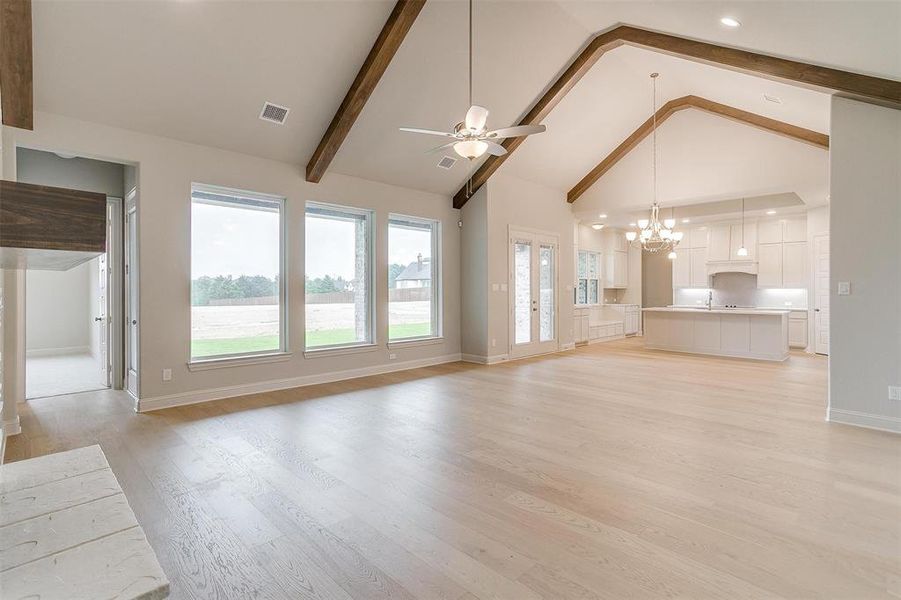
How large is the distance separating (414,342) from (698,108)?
6.23 m

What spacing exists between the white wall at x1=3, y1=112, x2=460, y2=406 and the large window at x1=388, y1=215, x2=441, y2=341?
1079mm

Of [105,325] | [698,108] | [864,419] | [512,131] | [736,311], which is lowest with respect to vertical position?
[864,419]

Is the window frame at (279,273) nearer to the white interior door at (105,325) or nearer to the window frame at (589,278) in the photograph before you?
the white interior door at (105,325)

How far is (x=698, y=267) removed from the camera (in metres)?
10.6

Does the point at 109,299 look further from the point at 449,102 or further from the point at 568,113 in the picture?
the point at 568,113

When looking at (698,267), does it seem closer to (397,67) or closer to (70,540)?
(397,67)

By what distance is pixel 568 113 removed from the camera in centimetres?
705

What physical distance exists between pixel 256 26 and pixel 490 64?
2763 mm

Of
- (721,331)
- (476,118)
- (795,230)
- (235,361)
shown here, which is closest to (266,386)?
(235,361)

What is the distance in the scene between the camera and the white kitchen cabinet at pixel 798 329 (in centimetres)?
922

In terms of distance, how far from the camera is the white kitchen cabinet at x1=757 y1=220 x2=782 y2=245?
9.53 meters

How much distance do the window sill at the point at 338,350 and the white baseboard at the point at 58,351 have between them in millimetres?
6093

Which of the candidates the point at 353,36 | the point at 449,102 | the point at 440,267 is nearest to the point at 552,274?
the point at 440,267

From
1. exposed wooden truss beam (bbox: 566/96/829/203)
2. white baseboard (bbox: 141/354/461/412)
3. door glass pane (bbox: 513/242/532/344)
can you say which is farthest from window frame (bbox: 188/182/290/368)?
exposed wooden truss beam (bbox: 566/96/829/203)
